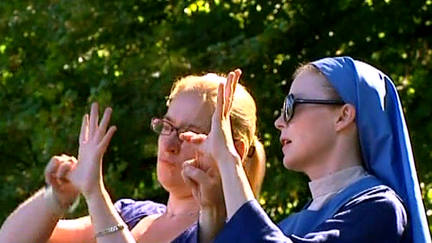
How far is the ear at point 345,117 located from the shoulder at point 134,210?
2.55ft

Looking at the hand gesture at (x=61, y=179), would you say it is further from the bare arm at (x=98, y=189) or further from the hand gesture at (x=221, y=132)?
the hand gesture at (x=221, y=132)

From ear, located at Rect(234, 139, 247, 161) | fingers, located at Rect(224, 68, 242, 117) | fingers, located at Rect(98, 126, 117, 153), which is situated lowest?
ear, located at Rect(234, 139, 247, 161)

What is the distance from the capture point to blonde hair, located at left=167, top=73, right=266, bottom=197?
9.17ft

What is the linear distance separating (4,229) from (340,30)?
12.7 feet

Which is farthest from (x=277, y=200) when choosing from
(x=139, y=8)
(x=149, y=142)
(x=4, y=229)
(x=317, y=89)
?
(x=317, y=89)

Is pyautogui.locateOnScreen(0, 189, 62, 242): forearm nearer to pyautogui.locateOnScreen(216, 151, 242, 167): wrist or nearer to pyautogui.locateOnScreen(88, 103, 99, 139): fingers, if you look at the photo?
pyautogui.locateOnScreen(88, 103, 99, 139): fingers

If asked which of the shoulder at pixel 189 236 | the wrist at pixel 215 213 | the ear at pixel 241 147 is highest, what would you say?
the ear at pixel 241 147

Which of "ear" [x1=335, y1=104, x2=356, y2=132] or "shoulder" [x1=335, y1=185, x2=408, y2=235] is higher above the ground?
"ear" [x1=335, y1=104, x2=356, y2=132]

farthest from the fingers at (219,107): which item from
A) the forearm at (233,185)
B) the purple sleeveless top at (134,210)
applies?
the purple sleeveless top at (134,210)

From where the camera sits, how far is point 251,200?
2309mm

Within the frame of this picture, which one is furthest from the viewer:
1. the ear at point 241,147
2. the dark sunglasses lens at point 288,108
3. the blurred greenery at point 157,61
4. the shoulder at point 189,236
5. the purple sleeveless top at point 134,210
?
the blurred greenery at point 157,61

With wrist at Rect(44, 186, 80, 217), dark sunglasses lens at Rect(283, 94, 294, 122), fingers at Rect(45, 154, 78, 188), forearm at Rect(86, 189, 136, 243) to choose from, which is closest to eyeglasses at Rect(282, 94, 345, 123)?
dark sunglasses lens at Rect(283, 94, 294, 122)

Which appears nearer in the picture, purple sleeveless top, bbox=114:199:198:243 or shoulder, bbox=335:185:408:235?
shoulder, bbox=335:185:408:235

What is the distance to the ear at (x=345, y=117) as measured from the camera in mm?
2477
